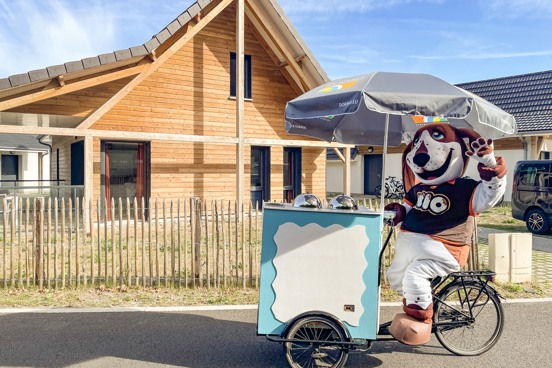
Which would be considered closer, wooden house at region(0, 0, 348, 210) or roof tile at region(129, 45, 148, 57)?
roof tile at region(129, 45, 148, 57)

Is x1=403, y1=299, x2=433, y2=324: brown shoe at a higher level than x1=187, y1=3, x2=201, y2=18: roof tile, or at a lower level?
lower

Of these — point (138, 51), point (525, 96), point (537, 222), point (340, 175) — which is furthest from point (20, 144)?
point (525, 96)

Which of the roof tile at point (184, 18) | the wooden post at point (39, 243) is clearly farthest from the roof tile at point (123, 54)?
the wooden post at point (39, 243)

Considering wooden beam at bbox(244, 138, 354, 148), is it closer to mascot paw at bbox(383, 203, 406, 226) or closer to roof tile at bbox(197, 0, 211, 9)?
roof tile at bbox(197, 0, 211, 9)

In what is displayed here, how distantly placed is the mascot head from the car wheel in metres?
9.48

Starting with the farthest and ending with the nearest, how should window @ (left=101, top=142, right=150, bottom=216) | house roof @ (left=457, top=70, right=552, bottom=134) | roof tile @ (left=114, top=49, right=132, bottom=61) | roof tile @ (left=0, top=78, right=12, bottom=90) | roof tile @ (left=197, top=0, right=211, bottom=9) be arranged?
house roof @ (left=457, top=70, right=552, bottom=134) → window @ (left=101, top=142, right=150, bottom=216) → roof tile @ (left=197, top=0, right=211, bottom=9) → roof tile @ (left=114, top=49, right=132, bottom=61) → roof tile @ (left=0, top=78, right=12, bottom=90)

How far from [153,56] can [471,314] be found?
32.6 ft

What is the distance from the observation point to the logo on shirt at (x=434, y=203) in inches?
167

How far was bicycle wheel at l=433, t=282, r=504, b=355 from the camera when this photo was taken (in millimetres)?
4277

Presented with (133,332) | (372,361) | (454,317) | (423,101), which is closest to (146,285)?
(133,332)

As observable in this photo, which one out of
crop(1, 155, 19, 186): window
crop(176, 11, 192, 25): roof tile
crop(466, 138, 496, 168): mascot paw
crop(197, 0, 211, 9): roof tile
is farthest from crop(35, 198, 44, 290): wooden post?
crop(1, 155, 19, 186): window

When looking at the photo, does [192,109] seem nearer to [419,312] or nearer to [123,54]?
[123,54]

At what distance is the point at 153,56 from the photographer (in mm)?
11672

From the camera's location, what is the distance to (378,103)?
3734mm
